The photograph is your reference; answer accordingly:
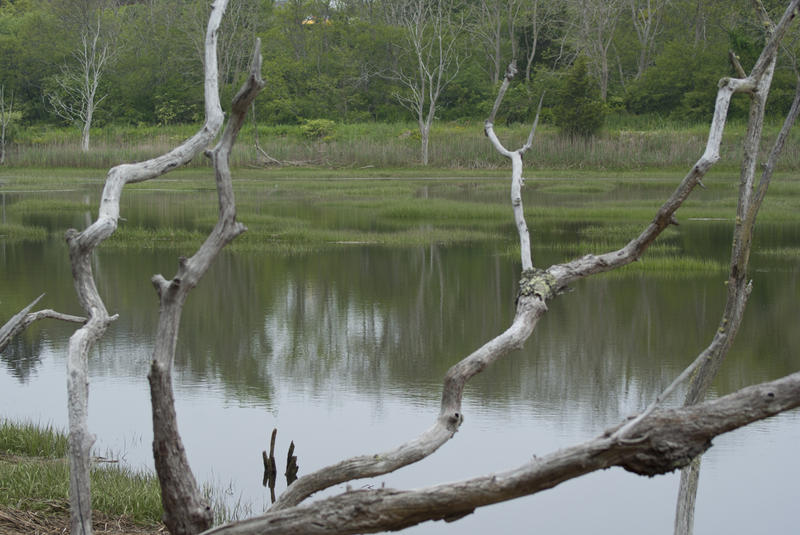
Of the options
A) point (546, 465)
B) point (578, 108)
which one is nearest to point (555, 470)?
point (546, 465)

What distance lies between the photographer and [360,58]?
52.4 metres

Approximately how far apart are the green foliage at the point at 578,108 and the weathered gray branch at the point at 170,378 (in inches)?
1418

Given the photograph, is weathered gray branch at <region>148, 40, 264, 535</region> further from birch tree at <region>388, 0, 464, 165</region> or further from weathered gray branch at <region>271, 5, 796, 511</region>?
birch tree at <region>388, 0, 464, 165</region>

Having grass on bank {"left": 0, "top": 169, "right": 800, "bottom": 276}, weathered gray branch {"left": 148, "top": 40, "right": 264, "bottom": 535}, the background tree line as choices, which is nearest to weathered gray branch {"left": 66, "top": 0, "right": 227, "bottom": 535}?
weathered gray branch {"left": 148, "top": 40, "right": 264, "bottom": 535}

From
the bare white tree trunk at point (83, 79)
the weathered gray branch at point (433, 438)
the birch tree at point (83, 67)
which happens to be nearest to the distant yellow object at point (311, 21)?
the birch tree at point (83, 67)

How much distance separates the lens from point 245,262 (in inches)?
676

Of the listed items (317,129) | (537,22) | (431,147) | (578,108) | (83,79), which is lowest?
(431,147)

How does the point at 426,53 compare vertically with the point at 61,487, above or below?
above

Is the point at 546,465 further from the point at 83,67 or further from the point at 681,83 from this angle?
the point at 83,67

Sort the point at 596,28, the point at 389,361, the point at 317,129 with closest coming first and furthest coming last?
the point at 389,361, the point at 317,129, the point at 596,28

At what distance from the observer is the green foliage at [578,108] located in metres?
38.8

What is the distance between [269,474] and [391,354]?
14.0 ft

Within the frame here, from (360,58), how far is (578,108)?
1689cm

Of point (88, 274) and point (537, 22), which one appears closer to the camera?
point (88, 274)
